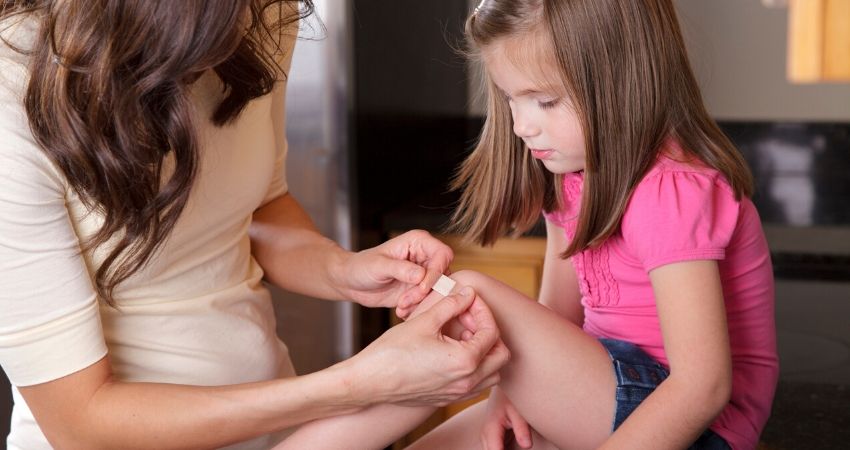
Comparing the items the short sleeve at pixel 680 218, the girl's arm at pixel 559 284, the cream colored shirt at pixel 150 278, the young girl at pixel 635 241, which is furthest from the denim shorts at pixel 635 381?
the cream colored shirt at pixel 150 278

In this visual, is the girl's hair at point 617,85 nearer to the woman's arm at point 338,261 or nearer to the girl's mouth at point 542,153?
the girl's mouth at point 542,153

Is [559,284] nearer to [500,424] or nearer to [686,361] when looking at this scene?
[500,424]

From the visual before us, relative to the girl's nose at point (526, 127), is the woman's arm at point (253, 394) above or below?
below

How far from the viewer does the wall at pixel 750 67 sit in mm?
2500

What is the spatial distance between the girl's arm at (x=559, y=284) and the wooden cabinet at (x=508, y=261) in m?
0.64

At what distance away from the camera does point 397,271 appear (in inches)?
50.9

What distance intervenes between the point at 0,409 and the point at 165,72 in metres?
0.95

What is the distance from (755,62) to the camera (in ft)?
8.30

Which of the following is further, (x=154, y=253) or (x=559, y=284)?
(x=559, y=284)

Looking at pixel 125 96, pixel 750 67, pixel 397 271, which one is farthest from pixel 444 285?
pixel 750 67

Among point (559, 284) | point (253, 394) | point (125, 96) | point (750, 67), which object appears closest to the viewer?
point (125, 96)

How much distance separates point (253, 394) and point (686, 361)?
460mm

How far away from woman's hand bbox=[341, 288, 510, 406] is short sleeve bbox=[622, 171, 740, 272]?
20 cm

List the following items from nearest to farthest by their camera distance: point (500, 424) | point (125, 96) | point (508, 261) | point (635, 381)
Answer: point (125, 96)
point (635, 381)
point (500, 424)
point (508, 261)
